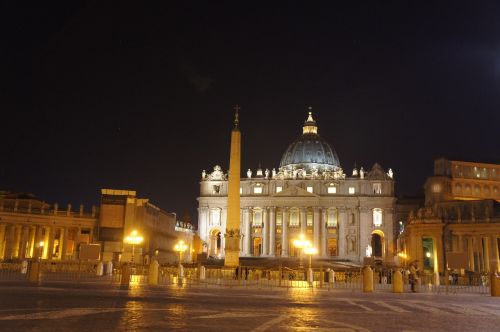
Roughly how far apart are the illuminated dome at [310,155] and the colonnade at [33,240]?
213ft

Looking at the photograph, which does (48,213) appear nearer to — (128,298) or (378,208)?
(128,298)

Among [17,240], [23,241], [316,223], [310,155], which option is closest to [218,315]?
[23,241]

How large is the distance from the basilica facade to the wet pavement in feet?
280

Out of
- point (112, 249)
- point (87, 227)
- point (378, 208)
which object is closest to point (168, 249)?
point (87, 227)

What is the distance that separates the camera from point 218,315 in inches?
557

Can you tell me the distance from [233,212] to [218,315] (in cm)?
2867

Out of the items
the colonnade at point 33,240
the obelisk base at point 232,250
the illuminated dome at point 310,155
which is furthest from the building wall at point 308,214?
the obelisk base at point 232,250

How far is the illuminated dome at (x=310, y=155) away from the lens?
123438 mm

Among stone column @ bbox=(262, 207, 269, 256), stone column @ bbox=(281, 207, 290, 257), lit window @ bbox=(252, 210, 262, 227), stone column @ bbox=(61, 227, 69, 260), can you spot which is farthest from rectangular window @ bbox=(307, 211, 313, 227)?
stone column @ bbox=(61, 227, 69, 260)

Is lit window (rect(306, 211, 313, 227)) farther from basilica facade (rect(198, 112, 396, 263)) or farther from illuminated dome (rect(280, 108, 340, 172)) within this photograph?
illuminated dome (rect(280, 108, 340, 172))

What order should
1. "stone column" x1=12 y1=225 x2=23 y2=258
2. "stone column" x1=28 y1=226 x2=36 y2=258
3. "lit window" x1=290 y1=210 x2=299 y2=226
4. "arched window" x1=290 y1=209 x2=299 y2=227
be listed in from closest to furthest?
1. "stone column" x1=12 y1=225 x2=23 y2=258
2. "stone column" x1=28 y1=226 x2=36 y2=258
3. "arched window" x1=290 y1=209 x2=299 y2=227
4. "lit window" x1=290 y1=210 x2=299 y2=226

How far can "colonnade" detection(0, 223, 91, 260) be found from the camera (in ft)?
204

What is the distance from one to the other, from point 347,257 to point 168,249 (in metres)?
38.7

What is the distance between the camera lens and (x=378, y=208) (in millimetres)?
104812
